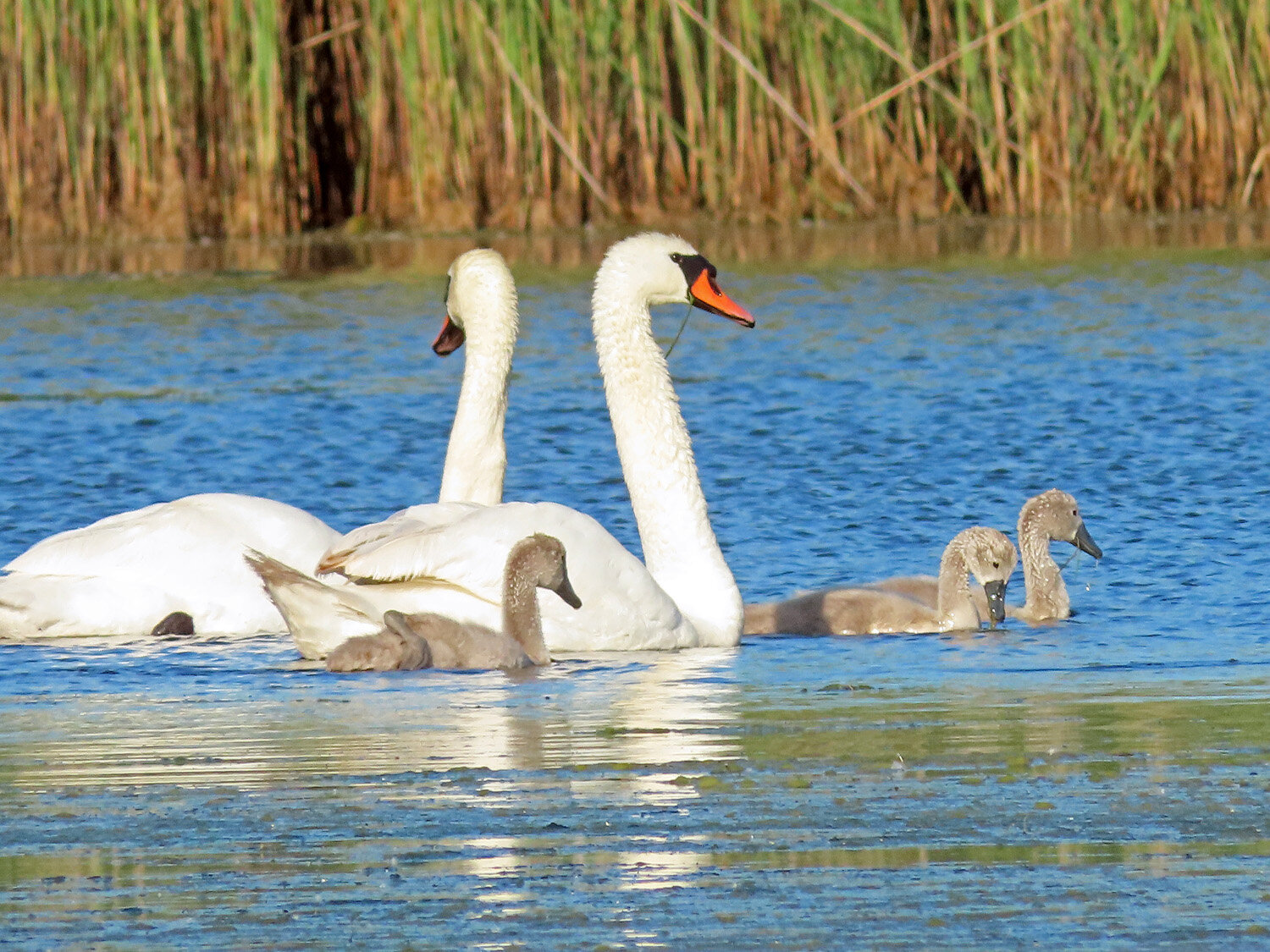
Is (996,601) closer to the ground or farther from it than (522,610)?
closer to the ground

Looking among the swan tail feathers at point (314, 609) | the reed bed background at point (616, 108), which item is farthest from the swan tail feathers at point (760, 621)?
the reed bed background at point (616, 108)

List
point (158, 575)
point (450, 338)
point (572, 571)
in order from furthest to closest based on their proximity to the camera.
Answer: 1. point (450, 338)
2. point (158, 575)
3. point (572, 571)

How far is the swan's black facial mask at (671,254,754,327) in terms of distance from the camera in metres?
8.32

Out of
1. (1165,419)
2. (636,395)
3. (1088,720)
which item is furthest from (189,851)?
(1165,419)

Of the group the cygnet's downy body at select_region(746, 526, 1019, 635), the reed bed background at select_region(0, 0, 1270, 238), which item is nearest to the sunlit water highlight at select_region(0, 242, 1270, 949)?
the cygnet's downy body at select_region(746, 526, 1019, 635)

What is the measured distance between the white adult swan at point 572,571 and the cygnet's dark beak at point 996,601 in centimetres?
102

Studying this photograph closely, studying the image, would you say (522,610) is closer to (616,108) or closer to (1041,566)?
(1041,566)

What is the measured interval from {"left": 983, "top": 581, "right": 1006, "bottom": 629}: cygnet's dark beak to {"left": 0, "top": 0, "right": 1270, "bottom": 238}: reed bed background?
10.6 meters

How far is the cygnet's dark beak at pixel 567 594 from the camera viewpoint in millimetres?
7293

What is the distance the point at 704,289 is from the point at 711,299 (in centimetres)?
4

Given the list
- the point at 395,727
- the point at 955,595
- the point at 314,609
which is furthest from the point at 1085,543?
the point at 395,727

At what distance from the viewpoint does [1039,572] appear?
8516 millimetres

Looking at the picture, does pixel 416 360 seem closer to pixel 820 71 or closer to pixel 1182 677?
pixel 820 71

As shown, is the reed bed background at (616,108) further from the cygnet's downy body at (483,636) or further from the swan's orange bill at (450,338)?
the cygnet's downy body at (483,636)
